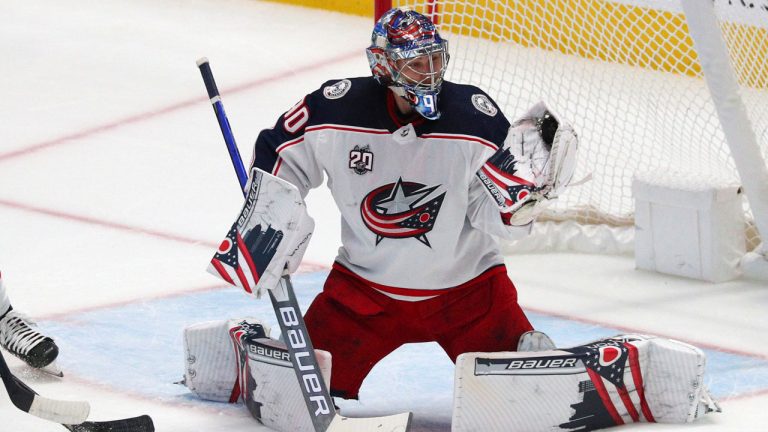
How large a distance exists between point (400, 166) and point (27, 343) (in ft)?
3.59

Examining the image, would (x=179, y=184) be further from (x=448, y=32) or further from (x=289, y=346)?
(x=289, y=346)

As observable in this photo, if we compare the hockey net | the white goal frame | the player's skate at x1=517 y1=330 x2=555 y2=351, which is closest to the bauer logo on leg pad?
the player's skate at x1=517 y1=330 x2=555 y2=351

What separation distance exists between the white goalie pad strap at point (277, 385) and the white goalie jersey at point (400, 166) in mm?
303

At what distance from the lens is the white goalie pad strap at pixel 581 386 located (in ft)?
11.7

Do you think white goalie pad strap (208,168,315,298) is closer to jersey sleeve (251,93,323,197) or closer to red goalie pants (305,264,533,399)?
jersey sleeve (251,93,323,197)

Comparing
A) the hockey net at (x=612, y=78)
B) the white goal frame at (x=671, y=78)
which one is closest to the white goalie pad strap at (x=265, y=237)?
the white goal frame at (x=671, y=78)

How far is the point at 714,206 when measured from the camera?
4.87 metres

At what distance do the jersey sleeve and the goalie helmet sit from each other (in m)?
0.21

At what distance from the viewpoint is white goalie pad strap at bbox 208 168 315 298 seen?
3.55m

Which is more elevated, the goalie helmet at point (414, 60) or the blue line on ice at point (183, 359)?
the goalie helmet at point (414, 60)

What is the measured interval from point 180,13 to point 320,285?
12.7 ft

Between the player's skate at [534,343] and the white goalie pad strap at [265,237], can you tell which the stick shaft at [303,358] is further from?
the player's skate at [534,343]

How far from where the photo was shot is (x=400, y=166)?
370 cm

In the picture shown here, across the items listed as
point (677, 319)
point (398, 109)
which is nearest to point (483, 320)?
point (398, 109)
